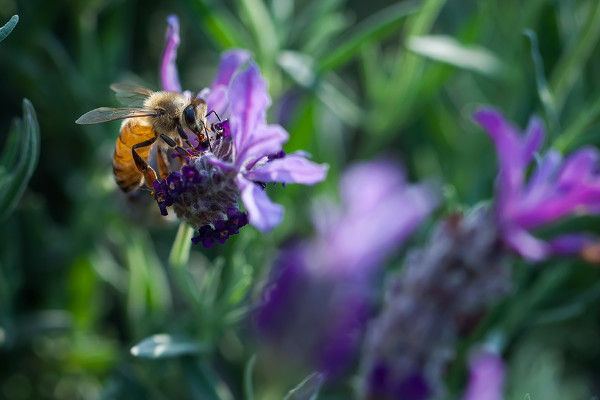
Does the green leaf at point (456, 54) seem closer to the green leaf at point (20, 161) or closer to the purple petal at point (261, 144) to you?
the purple petal at point (261, 144)

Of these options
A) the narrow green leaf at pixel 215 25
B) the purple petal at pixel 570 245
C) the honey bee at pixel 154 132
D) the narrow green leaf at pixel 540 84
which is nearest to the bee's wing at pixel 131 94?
the honey bee at pixel 154 132

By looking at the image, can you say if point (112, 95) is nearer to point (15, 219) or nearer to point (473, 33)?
point (15, 219)

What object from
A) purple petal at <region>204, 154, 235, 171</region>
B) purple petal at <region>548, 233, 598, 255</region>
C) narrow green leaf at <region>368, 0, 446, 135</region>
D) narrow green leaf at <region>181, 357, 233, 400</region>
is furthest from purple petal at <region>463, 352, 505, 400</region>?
narrow green leaf at <region>368, 0, 446, 135</region>

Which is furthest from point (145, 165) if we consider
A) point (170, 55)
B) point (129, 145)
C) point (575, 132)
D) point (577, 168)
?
point (575, 132)

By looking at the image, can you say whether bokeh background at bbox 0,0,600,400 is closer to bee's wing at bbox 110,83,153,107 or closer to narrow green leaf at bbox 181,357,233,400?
narrow green leaf at bbox 181,357,233,400

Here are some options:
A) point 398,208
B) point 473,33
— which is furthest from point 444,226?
point 473,33

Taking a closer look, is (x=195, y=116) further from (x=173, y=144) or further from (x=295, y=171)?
(x=295, y=171)

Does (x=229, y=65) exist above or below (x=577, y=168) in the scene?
above
